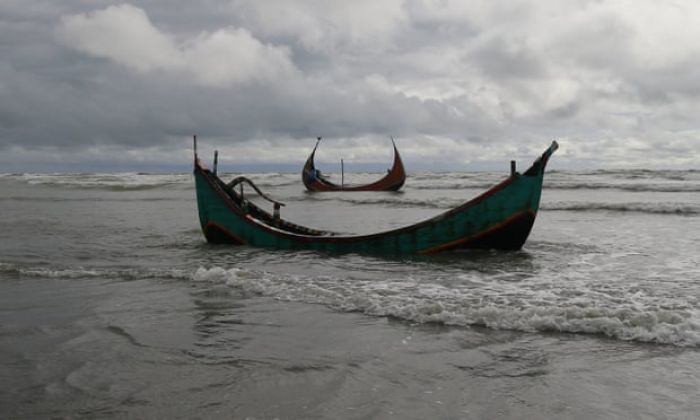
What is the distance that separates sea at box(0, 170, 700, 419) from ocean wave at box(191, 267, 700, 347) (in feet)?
0.08

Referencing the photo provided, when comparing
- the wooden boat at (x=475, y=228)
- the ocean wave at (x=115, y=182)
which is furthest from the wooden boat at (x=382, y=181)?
the wooden boat at (x=475, y=228)

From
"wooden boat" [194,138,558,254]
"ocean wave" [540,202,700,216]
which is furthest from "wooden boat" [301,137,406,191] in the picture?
"wooden boat" [194,138,558,254]

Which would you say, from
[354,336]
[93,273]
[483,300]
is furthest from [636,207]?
[93,273]

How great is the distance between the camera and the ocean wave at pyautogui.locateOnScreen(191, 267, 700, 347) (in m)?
5.15

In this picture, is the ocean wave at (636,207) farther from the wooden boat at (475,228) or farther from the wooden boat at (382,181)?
the wooden boat at (382,181)

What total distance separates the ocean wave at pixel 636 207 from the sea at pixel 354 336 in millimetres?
9882

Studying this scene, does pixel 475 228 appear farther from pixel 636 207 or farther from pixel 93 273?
pixel 636 207

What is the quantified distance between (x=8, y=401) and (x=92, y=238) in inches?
422

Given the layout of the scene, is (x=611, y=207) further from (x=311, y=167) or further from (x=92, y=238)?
(x=311, y=167)

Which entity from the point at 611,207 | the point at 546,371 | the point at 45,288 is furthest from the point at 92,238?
the point at 611,207

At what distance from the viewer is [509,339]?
496cm

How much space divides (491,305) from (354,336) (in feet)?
5.81

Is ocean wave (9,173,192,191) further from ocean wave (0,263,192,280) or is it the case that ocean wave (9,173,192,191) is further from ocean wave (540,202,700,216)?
ocean wave (0,263,192,280)

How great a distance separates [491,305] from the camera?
6047 mm
